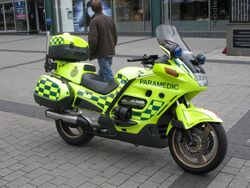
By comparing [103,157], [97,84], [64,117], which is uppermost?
[97,84]

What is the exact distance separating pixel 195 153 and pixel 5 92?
5332 millimetres

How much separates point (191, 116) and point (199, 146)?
316 mm

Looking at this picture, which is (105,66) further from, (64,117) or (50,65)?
(64,117)

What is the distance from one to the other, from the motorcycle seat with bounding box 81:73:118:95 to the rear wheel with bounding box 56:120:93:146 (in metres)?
0.53

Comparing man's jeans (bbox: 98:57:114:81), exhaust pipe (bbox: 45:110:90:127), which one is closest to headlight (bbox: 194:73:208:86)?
exhaust pipe (bbox: 45:110:90:127)

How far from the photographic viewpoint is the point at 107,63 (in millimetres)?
6539

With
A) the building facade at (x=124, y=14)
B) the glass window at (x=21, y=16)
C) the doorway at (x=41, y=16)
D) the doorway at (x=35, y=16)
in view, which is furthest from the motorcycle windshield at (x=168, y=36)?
the glass window at (x=21, y=16)

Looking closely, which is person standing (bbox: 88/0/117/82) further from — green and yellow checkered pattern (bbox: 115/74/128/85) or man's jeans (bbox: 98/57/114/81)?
green and yellow checkered pattern (bbox: 115/74/128/85)

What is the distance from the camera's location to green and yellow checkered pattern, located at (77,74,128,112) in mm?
4331

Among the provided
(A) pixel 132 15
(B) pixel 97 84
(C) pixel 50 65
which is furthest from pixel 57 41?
(A) pixel 132 15

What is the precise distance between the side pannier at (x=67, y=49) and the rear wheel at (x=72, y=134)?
0.80 meters

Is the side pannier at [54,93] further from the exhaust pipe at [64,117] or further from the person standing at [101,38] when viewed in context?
the person standing at [101,38]

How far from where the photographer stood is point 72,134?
5086 millimetres

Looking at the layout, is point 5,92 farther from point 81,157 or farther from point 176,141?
point 176,141
